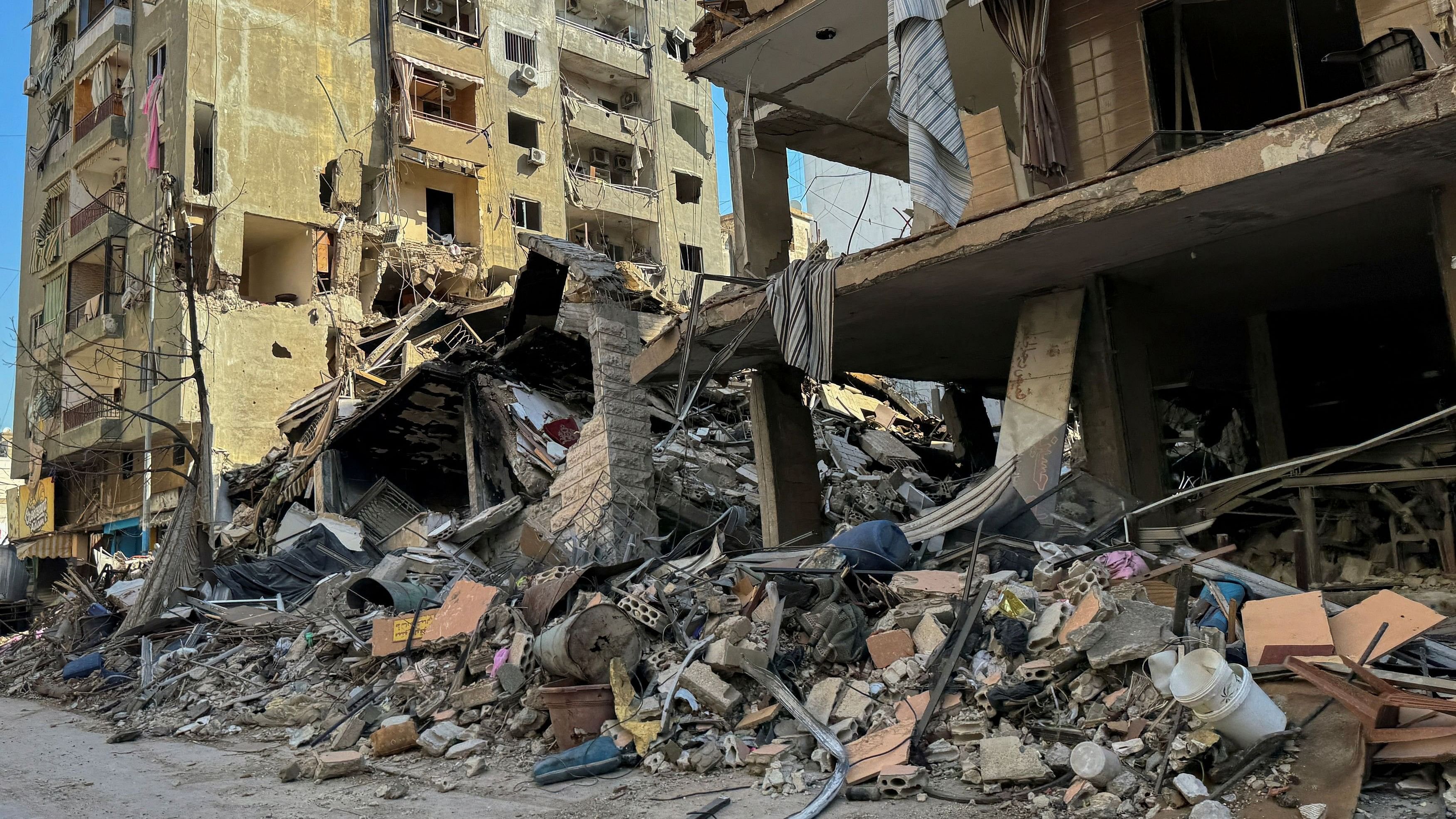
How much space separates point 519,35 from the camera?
28.8 metres

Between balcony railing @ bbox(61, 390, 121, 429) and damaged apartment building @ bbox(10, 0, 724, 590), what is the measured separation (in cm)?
9

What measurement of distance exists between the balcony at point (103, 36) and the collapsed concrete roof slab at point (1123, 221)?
72.4 ft

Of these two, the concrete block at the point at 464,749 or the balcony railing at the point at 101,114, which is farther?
the balcony railing at the point at 101,114

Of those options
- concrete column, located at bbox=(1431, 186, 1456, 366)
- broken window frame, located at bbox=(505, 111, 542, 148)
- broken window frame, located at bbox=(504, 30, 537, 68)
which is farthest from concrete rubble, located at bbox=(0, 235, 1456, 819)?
broken window frame, located at bbox=(504, 30, 537, 68)

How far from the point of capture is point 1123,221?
770 centimetres

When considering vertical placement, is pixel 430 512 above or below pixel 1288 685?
above

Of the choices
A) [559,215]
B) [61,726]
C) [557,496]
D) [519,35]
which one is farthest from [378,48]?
[61,726]

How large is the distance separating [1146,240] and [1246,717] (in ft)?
15.6

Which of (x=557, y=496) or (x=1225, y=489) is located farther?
(x=557, y=496)

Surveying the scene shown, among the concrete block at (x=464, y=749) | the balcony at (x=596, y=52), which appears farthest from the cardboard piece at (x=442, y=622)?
the balcony at (x=596, y=52)

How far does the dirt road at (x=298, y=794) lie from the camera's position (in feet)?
17.2

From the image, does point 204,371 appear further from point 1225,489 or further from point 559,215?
point 1225,489

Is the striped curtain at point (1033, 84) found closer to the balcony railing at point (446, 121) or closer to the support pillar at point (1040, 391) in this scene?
the support pillar at point (1040, 391)

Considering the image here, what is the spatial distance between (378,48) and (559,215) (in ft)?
20.1
